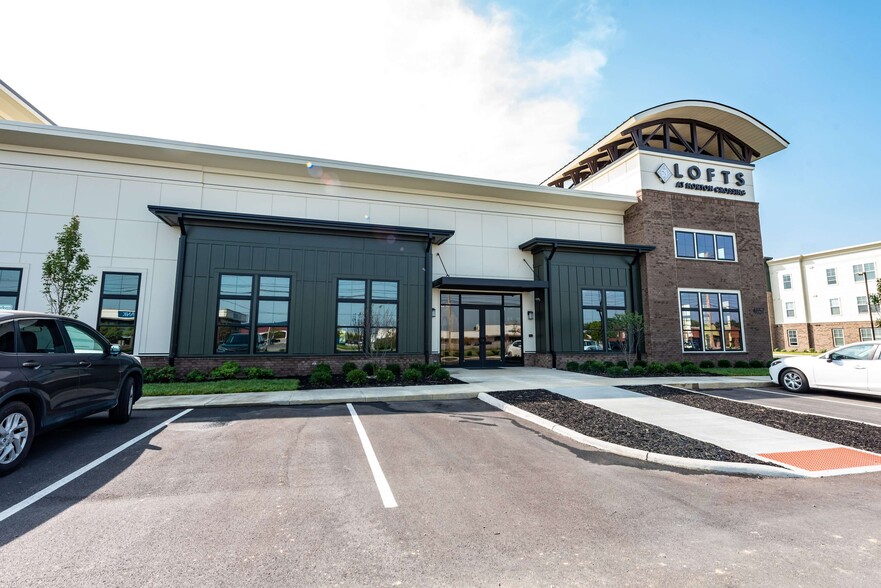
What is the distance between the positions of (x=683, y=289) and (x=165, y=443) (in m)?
18.4

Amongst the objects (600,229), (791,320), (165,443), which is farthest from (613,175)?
(791,320)

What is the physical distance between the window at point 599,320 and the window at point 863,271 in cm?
2808

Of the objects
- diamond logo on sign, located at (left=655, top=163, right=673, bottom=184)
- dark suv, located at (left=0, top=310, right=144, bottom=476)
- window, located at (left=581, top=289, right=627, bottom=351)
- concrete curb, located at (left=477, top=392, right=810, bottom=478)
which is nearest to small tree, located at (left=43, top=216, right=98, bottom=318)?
dark suv, located at (left=0, top=310, right=144, bottom=476)

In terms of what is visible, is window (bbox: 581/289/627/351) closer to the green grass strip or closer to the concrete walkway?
the concrete walkway

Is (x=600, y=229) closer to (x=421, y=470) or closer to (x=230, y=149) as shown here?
(x=230, y=149)

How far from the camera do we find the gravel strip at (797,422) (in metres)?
6.33

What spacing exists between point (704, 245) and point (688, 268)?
151cm

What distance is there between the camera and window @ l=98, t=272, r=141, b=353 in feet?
41.1

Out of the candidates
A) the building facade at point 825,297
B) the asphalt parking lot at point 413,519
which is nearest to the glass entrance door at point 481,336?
the asphalt parking lot at point 413,519

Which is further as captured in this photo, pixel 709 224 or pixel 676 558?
pixel 709 224

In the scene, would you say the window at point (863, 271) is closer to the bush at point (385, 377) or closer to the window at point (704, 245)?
the window at point (704, 245)

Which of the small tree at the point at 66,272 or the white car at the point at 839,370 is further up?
the small tree at the point at 66,272

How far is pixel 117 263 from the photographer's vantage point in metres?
12.9

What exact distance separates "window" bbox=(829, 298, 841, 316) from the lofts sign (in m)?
23.4
